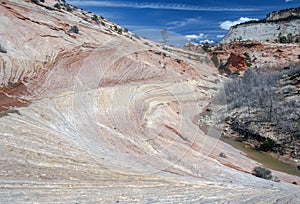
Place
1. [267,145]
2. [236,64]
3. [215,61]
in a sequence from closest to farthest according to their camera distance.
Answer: [267,145]
[236,64]
[215,61]

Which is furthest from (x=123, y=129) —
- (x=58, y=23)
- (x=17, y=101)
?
(x=58, y=23)

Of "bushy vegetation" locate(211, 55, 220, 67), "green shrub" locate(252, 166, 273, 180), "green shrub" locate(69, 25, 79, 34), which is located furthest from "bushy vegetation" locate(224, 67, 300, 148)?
"bushy vegetation" locate(211, 55, 220, 67)

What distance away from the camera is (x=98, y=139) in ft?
27.2

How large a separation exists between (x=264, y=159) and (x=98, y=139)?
31.4 ft

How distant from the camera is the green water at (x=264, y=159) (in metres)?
13.1

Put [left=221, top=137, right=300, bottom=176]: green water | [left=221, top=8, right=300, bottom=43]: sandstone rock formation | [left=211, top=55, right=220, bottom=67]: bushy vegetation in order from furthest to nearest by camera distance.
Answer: [left=221, top=8, right=300, bottom=43]: sandstone rock formation → [left=211, top=55, right=220, bottom=67]: bushy vegetation → [left=221, top=137, right=300, bottom=176]: green water

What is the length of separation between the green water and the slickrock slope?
118 cm

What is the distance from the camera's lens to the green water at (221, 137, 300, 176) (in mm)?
13050

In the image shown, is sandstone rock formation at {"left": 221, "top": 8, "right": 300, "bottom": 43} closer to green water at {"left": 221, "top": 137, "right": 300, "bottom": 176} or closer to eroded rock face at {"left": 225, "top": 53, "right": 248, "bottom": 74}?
eroded rock face at {"left": 225, "top": 53, "right": 248, "bottom": 74}

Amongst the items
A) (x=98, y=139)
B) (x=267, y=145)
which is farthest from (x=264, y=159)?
(x=98, y=139)

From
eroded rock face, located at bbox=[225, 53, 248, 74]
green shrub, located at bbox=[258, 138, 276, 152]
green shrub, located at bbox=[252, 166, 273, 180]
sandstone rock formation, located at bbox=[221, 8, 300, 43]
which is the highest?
sandstone rock formation, located at bbox=[221, 8, 300, 43]

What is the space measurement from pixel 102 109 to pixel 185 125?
12.5 feet

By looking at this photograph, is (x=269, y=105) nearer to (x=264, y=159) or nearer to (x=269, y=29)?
(x=264, y=159)

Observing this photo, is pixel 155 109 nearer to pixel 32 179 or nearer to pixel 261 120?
pixel 32 179
